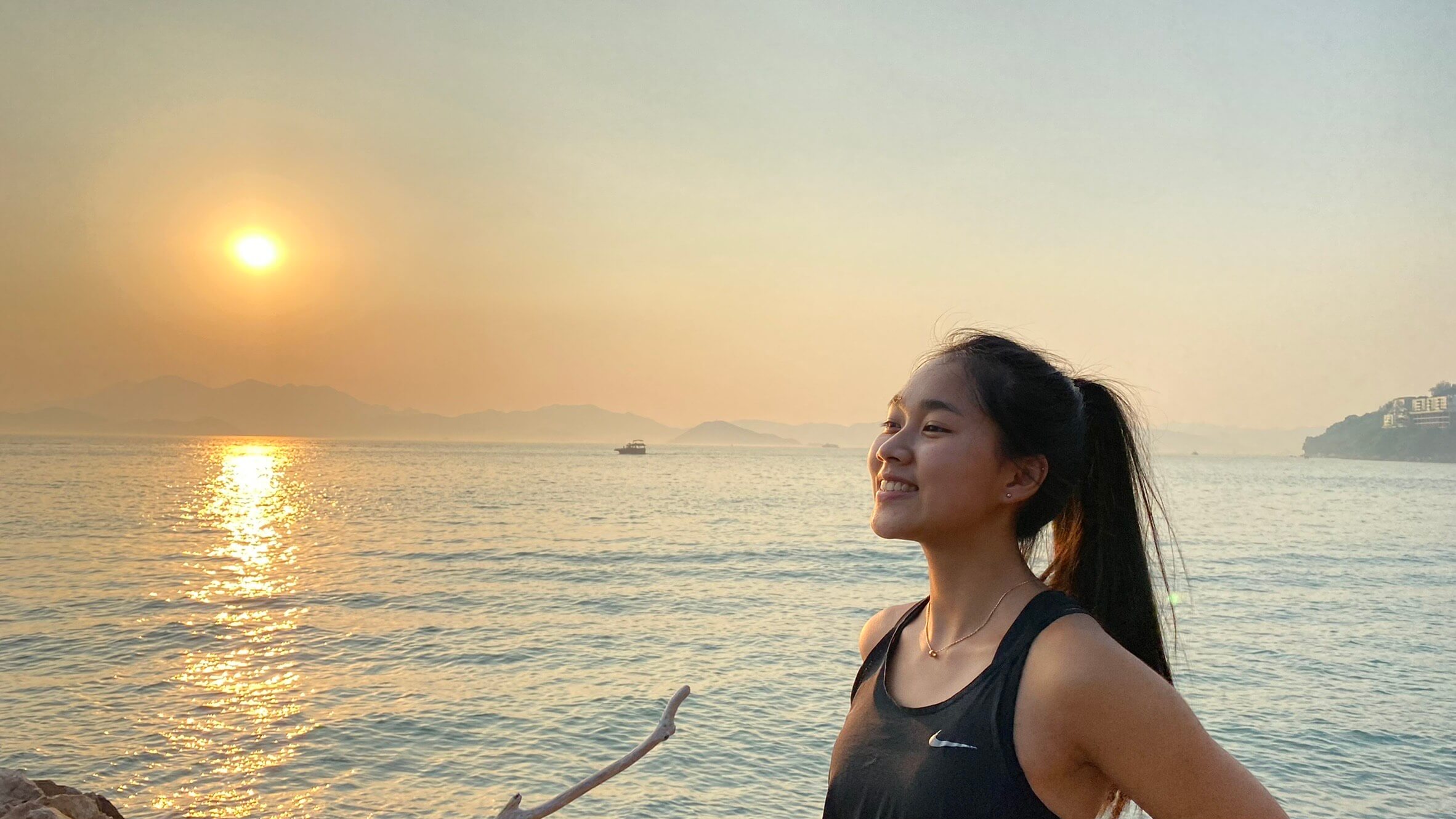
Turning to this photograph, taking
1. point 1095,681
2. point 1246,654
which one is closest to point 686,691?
point 1095,681

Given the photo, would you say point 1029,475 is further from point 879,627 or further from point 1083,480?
point 879,627

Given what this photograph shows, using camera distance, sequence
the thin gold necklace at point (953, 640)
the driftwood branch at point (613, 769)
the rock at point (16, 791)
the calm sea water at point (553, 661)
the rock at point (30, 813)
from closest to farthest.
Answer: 1. the driftwood branch at point (613, 769)
2. the thin gold necklace at point (953, 640)
3. the rock at point (30, 813)
4. the rock at point (16, 791)
5. the calm sea water at point (553, 661)

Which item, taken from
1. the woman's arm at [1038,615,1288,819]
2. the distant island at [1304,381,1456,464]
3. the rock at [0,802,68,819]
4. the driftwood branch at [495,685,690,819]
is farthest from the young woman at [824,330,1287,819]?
the distant island at [1304,381,1456,464]

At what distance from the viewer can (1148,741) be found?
157cm

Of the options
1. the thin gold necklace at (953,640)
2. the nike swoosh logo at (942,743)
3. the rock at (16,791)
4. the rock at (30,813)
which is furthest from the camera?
the rock at (16,791)

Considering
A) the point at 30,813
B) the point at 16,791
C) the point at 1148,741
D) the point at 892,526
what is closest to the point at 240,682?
the point at 16,791

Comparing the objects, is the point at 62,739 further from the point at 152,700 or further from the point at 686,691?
the point at 686,691

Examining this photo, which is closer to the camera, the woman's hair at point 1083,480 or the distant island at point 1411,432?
the woman's hair at point 1083,480

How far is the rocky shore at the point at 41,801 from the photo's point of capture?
4.69 metres

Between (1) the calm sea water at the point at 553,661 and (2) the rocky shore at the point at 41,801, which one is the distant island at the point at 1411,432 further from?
(2) the rocky shore at the point at 41,801

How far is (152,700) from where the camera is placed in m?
11.4

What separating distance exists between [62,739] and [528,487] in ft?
181

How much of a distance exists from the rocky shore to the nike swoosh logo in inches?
189

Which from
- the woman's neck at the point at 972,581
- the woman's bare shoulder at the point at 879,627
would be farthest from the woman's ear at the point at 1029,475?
the woman's bare shoulder at the point at 879,627
